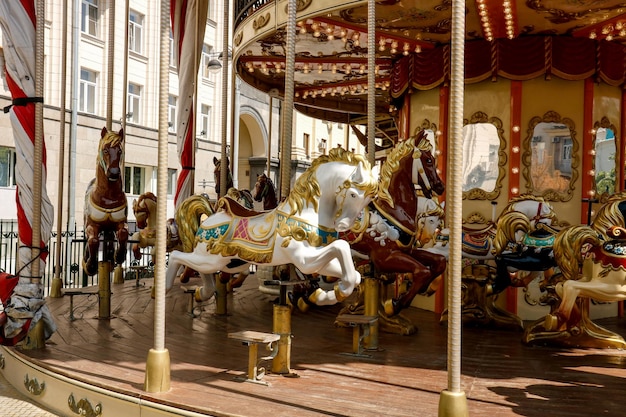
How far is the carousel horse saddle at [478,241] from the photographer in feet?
24.8

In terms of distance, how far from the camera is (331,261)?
510 cm

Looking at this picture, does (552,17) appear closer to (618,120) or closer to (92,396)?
(618,120)

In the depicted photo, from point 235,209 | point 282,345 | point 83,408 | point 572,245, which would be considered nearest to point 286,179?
point 235,209

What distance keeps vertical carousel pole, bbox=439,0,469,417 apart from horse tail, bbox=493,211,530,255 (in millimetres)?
3715

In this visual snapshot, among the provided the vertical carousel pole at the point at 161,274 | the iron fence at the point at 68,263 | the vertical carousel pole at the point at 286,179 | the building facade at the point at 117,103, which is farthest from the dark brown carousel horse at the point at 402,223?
the building facade at the point at 117,103

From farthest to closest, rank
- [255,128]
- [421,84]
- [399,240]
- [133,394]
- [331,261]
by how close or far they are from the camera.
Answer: [255,128] → [421,84] → [399,240] → [331,261] → [133,394]

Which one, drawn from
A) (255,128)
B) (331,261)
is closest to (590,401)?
(331,261)

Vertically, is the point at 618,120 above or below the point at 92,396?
above

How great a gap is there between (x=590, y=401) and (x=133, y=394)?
129 inches

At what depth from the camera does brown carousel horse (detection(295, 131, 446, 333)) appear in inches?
263

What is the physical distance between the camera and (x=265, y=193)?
964 centimetres

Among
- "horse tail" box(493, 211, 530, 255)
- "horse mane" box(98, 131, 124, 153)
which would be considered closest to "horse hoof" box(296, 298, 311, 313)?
"horse tail" box(493, 211, 530, 255)

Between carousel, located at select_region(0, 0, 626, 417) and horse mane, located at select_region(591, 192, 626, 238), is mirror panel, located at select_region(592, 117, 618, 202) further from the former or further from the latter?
horse mane, located at select_region(591, 192, 626, 238)

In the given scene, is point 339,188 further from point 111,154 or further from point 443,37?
point 443,37
